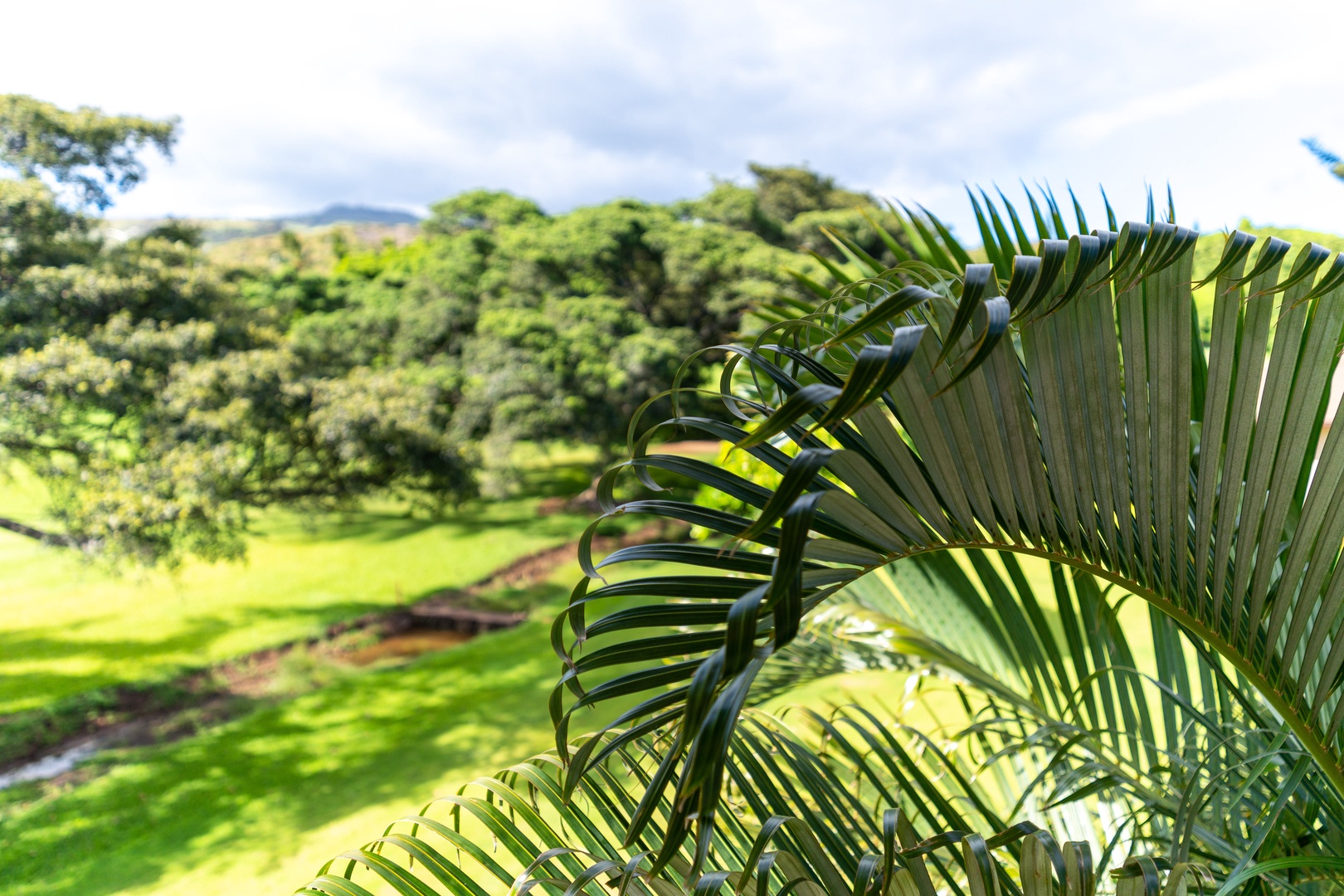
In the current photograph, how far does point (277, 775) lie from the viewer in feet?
11.9

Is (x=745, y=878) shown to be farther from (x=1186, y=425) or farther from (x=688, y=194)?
(x=688, y=194)

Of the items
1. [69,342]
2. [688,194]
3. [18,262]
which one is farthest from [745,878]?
[688,194]

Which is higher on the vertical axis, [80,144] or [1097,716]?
[80,144]

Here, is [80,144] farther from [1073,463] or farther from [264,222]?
[264,222]

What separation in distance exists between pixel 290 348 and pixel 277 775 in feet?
9.87

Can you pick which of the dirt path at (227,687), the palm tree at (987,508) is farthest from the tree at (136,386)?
the palm tree at (987,508)

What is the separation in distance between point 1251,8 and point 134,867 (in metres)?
8.67

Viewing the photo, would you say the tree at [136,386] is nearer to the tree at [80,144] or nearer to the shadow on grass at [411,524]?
the tree at [80,144]

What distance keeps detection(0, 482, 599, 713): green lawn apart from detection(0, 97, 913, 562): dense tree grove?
1.80 feet

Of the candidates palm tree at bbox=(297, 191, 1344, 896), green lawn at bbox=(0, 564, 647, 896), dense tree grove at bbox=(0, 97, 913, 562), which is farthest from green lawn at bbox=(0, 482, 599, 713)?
palm tree at bbox=(297, 191, 1344, 896)

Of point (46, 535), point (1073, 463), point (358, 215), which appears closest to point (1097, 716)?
point (1073, 463)

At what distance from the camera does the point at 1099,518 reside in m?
0.62

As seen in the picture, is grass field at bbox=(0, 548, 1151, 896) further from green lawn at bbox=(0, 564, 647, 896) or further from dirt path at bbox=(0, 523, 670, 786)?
dirt path at bbox=(0, 523, 670, 786)

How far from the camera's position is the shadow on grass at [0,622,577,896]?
3018mm
